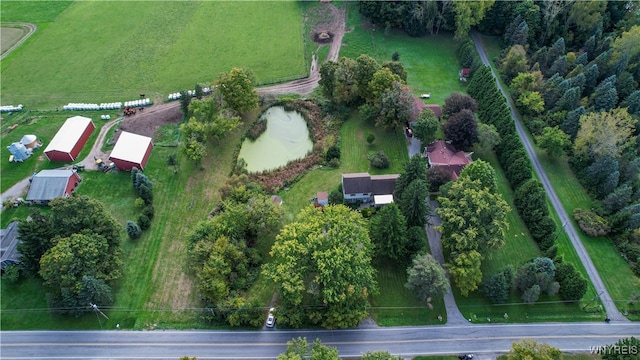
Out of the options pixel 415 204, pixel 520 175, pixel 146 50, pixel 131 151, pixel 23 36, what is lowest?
pixel 23 36

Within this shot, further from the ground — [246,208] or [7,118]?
[246,208]

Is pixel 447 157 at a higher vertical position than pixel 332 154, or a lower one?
higher

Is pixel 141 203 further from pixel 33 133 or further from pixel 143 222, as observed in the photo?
pixel 33 133

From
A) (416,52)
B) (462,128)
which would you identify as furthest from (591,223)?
(416,52)

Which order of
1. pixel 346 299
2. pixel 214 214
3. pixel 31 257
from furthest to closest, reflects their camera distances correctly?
pixel 214 214 < pixel 31 257 < pixel 346 299

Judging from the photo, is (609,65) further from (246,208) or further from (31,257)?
(31,257)

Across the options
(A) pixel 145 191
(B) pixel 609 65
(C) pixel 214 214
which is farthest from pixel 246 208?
(B) pixel 609 65

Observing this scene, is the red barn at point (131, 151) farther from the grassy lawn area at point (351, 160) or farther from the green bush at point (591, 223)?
the green bush at point (591, 223)

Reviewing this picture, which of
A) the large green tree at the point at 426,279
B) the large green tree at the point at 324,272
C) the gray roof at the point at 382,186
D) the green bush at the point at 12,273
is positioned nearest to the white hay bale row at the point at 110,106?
the green bush at the point at 12,273
